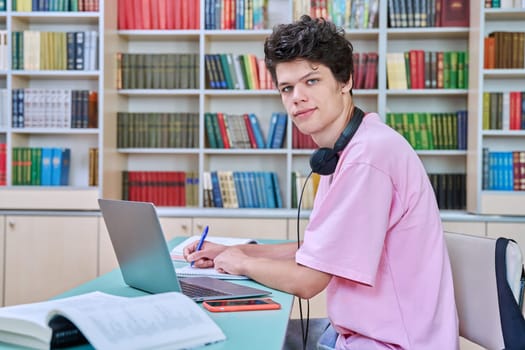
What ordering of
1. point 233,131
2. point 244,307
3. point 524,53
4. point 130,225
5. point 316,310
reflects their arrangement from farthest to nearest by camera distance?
point 233,131
point 524,53
point 316,310
point 130,225
point 244,307

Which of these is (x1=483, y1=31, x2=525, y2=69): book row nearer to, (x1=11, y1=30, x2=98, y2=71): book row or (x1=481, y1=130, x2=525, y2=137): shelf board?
(x1=481, y1=130, x2=525, y2=137): shelf board

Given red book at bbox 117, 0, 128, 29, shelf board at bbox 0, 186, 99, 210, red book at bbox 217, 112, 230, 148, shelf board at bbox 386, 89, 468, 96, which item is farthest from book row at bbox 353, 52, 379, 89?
shelf board at bbox 0, 186, 99, 210

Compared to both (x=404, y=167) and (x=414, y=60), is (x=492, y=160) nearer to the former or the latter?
(x=414, y=60)

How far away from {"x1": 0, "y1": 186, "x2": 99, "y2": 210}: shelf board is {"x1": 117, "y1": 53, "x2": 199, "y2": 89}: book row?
29.1 inches

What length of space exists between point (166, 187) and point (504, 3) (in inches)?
91.4

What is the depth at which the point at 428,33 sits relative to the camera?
399 cm

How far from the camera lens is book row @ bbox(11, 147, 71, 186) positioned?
157 inches

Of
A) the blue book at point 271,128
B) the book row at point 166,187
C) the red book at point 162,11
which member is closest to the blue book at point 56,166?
the book row at point 166,187

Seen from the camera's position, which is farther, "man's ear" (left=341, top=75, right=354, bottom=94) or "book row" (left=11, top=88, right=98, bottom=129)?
"book row" (left=11, top=88, right=98, bottom=129)

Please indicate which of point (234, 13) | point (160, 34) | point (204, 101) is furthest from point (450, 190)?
point (160, 34)

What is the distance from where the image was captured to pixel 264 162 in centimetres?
428

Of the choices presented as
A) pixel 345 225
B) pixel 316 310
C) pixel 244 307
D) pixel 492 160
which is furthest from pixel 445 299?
pixel 492 160

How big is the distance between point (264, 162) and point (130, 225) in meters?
2.89

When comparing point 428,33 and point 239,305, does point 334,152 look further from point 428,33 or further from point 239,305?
point 428,33
